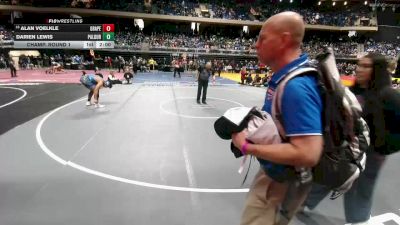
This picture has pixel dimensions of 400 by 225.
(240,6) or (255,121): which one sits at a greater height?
(240,6)

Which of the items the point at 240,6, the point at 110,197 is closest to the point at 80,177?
the point at 110,197

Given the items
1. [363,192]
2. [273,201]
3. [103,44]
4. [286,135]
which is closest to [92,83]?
[103,44]

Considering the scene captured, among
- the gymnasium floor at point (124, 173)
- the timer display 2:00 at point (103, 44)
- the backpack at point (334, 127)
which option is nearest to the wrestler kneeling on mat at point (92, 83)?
the gymnasium floor at point (124, 173)

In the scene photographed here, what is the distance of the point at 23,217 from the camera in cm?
386

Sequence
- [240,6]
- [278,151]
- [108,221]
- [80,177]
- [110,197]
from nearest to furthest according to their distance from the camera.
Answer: [278,151] → [108,221] → [110,197] → [80,177] → [240,6]

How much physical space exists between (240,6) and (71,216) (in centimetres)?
4461

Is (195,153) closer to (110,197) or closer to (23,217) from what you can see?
(110,197)

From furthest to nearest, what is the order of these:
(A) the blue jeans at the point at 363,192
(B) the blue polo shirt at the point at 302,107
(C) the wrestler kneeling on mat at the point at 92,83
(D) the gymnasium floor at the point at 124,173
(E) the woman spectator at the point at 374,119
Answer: (C) the wrestler kneeling on mat at the point at 92,83, (D) the gymnasium floor at the point at 124,173, (A) the blue jeans at the point at 363,192, (E) the woman spectator at the point at 374,119, (B) the blue polo shirt at the point at 302,107

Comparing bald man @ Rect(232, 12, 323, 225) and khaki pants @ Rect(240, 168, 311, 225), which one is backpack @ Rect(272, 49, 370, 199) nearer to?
bald man @ Rect(232, 12, 323, 225)
